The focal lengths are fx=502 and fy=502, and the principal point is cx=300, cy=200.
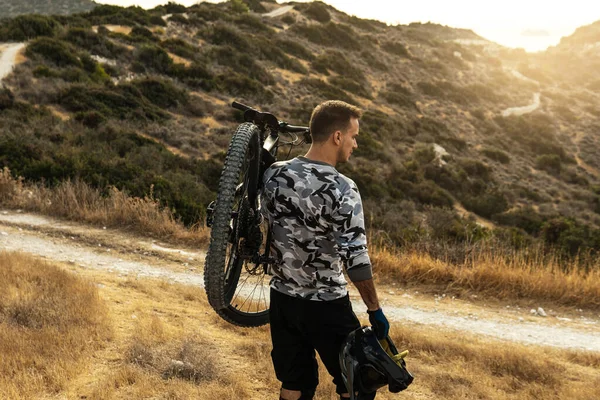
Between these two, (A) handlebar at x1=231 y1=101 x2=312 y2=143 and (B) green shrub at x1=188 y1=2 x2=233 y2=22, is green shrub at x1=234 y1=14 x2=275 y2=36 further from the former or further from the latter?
(A) handlebar at x1=231 y1=101 x2=312 y2=143

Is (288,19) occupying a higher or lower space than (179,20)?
higher

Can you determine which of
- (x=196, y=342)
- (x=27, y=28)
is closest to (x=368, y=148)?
(x=27, y=28)

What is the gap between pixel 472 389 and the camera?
4410mm

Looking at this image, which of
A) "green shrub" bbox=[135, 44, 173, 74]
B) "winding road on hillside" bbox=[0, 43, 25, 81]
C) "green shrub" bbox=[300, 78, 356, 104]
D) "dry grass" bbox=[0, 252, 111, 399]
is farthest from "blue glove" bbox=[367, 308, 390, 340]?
"green shrub" bbox=[300, 78, 356, 104]

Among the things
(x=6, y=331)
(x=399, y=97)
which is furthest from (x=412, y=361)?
(x=399, y=97)

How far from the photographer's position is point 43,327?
432cm

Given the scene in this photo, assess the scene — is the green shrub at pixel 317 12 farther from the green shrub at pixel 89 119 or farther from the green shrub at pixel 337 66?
the green shrub at pixel 89 119

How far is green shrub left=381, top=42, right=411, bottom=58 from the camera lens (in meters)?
55.9

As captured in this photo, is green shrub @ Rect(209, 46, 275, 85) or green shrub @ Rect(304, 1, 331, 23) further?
green shrub @ Rect(304, 1, 331, 23)

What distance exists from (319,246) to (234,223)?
0.82m

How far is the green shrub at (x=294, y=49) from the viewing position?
143 feet

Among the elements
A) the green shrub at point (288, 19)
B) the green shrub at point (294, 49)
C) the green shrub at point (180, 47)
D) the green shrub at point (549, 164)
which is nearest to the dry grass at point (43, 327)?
the green shrub at point (180, 47)

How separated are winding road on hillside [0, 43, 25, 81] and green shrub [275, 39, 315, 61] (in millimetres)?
21260

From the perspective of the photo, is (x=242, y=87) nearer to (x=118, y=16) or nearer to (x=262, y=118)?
(x=118, y=16)
